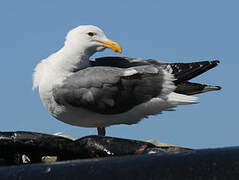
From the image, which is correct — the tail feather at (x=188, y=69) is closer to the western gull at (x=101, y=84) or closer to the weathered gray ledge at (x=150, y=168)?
the western gull at (x=101, y=84)

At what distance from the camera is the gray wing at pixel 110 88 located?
9.19 metres

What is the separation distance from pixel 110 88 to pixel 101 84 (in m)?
0.22

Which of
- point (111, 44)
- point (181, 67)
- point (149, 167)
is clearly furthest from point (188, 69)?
point (149, 167)

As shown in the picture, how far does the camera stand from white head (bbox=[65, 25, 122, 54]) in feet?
32.4

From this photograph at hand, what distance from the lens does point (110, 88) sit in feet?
31.2

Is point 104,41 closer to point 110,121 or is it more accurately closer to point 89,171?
point 110,121

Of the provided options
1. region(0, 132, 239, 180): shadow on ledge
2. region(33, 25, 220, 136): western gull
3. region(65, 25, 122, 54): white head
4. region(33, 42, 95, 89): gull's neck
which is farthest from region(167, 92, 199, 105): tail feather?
region(0, 132, 239, 180): shadow on ledge

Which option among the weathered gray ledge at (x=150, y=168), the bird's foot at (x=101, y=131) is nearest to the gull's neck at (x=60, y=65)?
the bird's foot at (x=101, y=131)

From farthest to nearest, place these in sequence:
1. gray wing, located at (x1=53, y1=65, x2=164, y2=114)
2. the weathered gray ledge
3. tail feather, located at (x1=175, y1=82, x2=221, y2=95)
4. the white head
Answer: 1. tail feather, located at (x1=175, y1=82, x2=221, y2=95)
2. the white head
3. gray wing, located at (x1=53, y1=65, x2=164, y2=114)
4. the weathered gray ledge

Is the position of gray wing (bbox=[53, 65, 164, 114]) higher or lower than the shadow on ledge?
higher

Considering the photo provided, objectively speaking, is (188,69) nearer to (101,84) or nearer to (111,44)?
(111,44)

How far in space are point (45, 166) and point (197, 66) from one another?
608 cm

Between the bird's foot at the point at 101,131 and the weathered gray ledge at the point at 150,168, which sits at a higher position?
the bird's foot at the point at 101,131

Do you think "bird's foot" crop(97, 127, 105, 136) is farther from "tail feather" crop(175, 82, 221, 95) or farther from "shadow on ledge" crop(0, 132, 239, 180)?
"shadow on ledge" crop(0, 132, 239, 180)
